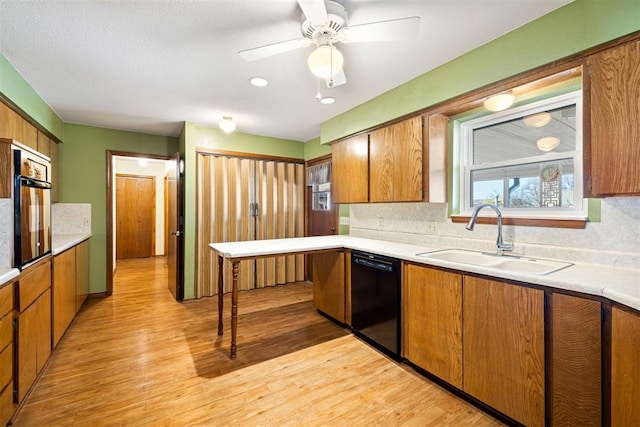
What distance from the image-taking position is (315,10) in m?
1.42

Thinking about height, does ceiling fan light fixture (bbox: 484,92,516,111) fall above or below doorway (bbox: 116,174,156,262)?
above

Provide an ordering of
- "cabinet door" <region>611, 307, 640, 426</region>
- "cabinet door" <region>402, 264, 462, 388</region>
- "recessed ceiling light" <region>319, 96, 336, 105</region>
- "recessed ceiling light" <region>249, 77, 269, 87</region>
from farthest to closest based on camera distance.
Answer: "recessed ceiling light" <region>319, 96, 336, 105</region> < "recessed ceiling light" <region>249, 77, 269, 87</region> < "cabinet door" <region>402, 264, 462, 388</region> < "cabinet door" <region>611, 307, 640, 426</region>

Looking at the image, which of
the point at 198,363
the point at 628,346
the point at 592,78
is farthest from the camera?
the point at 198,363

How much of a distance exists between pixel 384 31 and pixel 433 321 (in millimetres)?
1891

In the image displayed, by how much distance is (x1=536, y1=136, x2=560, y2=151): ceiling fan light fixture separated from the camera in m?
2.06

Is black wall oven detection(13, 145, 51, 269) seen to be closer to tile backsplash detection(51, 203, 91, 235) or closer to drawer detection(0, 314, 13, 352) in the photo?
drawer detection(0, 314, 13, 352)

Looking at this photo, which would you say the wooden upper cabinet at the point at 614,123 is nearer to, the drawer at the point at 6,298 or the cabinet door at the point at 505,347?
the cabinet door at the point at 505,347

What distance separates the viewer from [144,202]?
7277 millimetres

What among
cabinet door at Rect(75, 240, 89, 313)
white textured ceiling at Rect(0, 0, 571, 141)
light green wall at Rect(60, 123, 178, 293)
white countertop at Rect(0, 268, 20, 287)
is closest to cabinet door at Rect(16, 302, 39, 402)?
white countertop at Rect(0, 268, 20, 287)

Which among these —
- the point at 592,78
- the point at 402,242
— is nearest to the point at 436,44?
the point at 592,78

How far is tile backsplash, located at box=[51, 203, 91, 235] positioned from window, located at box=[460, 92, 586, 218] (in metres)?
4.70

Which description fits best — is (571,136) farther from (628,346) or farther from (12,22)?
(12,22)

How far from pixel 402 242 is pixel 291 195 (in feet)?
7.50

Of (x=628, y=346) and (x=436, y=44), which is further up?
(x=436, y=44)
